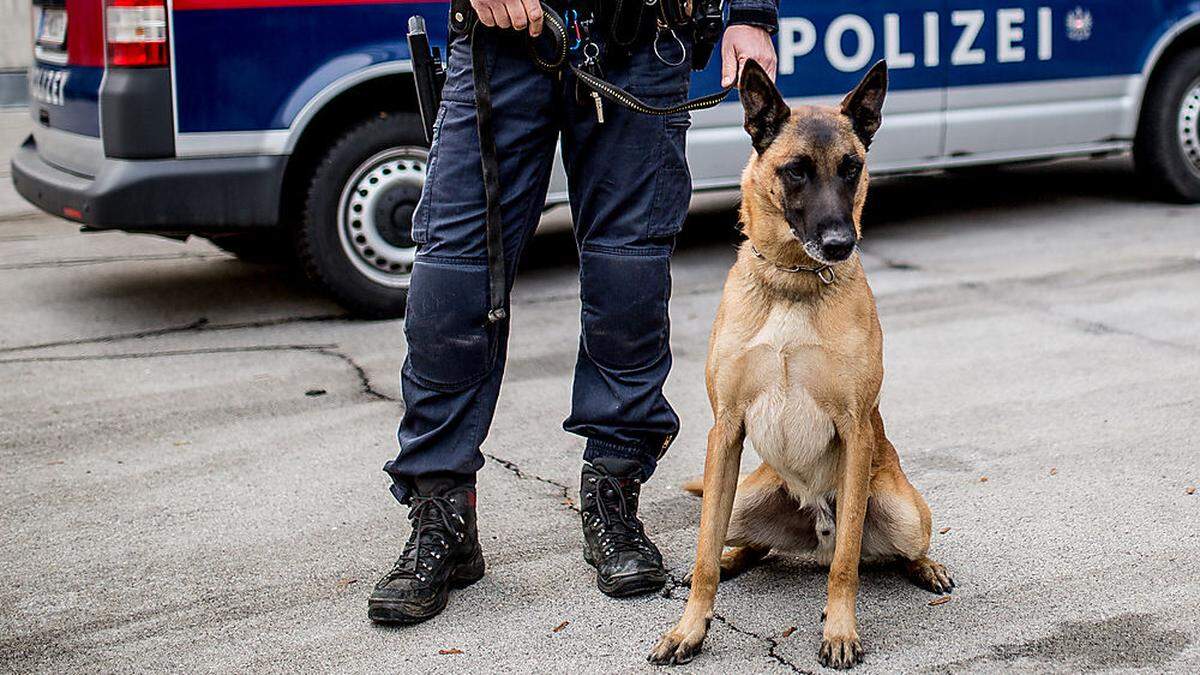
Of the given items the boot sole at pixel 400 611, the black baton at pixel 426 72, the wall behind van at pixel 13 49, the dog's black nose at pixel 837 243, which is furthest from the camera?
the wall behind van at pixel 13 49

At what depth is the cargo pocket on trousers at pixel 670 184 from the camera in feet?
9.80

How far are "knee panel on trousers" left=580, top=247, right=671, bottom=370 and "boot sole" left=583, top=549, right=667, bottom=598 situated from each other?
485 mm

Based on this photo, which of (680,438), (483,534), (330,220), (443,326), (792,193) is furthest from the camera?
(330,220)

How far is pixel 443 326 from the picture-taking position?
113 inches

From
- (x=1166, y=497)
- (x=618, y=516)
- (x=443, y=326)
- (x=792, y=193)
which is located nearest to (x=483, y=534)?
(x=618, y=516)

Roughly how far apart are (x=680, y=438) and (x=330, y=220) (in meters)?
1.98

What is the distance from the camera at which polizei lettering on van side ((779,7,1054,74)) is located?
6.07 metres

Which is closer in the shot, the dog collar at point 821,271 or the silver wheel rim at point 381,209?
the dog collar at point 821,271

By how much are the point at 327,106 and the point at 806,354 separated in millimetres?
3171

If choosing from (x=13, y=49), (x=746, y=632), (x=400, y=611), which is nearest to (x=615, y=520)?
(x=746, y=632)

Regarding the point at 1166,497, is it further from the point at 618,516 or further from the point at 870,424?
the point at 618,516

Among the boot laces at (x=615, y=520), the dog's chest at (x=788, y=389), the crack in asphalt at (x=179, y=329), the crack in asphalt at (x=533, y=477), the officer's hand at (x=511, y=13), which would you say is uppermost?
the officer's hand at (x=511, y=13)

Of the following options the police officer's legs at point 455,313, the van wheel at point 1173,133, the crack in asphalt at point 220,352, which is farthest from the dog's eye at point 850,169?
the van wheel at point 1173,133

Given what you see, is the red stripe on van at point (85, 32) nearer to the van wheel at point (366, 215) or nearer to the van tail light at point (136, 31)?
the van tail light at point (136, 31)
